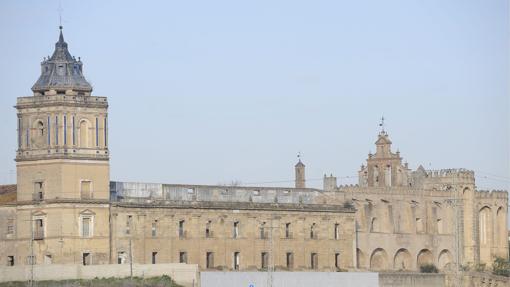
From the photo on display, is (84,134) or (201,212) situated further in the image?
(201,212)

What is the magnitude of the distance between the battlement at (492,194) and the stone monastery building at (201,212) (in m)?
0.84

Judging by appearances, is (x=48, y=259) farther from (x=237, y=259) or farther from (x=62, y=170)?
(x=237, y=259)

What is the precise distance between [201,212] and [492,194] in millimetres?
32087

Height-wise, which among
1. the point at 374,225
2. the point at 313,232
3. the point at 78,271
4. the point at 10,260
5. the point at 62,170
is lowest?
the point at 78,271

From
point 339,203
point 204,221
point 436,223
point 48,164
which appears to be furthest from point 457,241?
point 48,164

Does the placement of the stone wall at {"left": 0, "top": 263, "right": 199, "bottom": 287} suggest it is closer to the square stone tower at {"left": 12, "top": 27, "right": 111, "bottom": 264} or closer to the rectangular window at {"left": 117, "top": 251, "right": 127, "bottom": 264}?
the square stone tower at {"left": 12, "top": 27, "right": 111, "bottom": 264}

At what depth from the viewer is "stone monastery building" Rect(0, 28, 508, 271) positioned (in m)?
115

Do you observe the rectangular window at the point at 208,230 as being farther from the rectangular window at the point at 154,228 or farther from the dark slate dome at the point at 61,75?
the dark slate dome at the point at 61,75

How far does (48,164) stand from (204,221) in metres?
12.4

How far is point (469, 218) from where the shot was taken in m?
144

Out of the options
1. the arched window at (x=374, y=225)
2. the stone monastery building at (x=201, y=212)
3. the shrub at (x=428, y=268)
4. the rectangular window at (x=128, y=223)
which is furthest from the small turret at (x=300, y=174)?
the rectangular window at (x=128, y=223)

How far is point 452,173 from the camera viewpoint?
14238cm

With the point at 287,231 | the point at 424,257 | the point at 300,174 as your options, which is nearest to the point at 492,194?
the point at 424,257

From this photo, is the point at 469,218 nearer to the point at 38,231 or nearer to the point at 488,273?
the point at 488,273
